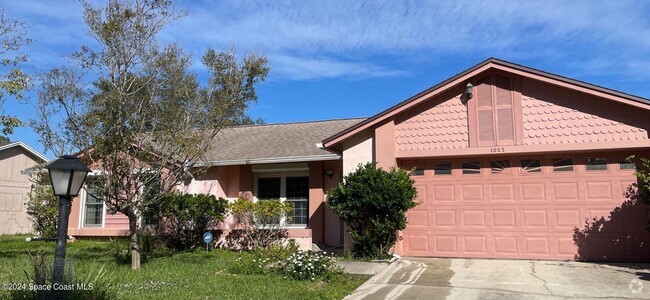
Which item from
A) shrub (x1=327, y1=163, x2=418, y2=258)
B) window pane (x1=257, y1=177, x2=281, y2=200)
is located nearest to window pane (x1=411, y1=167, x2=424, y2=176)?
shrub (x1=327, y1=163, x2=418, y2=258)

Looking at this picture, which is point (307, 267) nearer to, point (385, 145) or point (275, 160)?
point (385, 145)

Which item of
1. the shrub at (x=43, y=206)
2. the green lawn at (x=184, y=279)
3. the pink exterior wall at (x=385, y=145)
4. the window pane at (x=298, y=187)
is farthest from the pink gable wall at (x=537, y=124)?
the shrub at (x=43, y=206)

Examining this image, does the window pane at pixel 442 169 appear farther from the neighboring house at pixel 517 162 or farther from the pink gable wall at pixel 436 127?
the pink gable wall at pixel 436 127

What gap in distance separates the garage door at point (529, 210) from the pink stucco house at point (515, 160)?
2cm

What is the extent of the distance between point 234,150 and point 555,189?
9.91 metres

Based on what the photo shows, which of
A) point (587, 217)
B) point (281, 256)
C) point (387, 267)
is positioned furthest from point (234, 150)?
point (587, 217)

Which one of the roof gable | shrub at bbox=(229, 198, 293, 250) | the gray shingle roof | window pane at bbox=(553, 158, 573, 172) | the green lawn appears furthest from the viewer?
the gray shingle roof

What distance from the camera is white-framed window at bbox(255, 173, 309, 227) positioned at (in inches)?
585

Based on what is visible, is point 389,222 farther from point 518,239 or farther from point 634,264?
point 634,264

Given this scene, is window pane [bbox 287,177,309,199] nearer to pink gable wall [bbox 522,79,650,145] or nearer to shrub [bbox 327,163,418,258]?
shrub [bbox 327,163,418,258]

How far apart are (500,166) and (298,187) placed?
625cm

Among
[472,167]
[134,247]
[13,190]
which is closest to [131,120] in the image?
[134,247]

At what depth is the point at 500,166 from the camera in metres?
11.3

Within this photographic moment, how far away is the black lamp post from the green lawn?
153 cm
